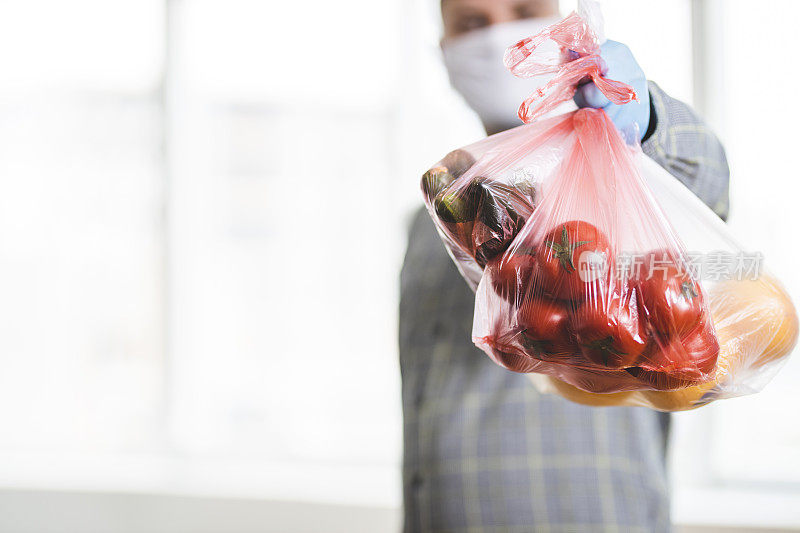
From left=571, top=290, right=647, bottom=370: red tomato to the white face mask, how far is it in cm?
28

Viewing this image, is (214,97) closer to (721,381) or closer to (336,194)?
(336,194)

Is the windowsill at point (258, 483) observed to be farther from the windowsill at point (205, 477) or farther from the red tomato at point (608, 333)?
the red tomato at point (608, 333)

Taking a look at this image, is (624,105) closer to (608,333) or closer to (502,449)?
(608,333)

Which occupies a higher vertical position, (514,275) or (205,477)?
(514,275)

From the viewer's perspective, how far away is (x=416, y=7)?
1.71 m

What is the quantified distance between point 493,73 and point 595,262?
0.29m

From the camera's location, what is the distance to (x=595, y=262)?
0.37m

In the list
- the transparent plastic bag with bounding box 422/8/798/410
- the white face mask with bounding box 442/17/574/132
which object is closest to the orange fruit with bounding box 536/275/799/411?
the transparent plastic bag with bounding box 422/8/798/410

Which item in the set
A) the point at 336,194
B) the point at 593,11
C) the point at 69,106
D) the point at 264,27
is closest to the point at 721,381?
the point at 593,11

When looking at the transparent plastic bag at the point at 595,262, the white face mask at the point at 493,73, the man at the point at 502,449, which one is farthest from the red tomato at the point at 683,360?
the man at the point at 502,449

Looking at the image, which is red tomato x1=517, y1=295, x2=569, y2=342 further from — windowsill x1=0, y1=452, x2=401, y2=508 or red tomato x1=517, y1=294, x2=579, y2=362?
windowsill x1=0, y1=452, x2=401, y2=508

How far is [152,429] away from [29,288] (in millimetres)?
518

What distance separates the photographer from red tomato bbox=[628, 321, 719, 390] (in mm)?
371

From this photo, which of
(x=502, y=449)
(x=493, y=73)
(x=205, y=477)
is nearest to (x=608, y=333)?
(x=493, y=73)
